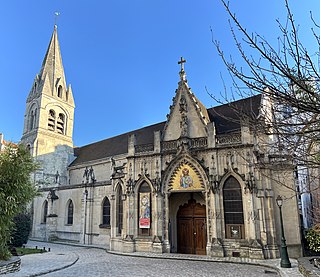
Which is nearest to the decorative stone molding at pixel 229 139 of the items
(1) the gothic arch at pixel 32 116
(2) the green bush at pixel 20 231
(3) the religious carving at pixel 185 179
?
(3) the religious carving at pixel 185 179

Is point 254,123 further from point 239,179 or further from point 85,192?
point 85,192

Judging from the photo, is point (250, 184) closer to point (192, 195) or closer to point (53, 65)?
point (192, 195)

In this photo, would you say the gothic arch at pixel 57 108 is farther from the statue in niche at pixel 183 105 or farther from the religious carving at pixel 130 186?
the statue in niche at pixel 183 105

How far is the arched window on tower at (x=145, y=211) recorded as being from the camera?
17375 mm

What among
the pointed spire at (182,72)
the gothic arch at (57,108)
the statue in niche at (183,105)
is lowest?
the statue in niche at (183,105)

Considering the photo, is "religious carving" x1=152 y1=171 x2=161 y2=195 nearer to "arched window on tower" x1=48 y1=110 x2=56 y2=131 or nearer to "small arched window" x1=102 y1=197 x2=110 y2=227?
"small arched window" x1=102 y1=197 x2=110 y2=227

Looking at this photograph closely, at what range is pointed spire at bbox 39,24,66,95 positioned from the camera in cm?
3909

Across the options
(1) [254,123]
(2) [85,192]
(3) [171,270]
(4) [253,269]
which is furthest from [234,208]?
(2) [85,192]

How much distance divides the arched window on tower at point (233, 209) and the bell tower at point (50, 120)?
2290 cm

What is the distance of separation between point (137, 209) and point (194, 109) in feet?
24.5

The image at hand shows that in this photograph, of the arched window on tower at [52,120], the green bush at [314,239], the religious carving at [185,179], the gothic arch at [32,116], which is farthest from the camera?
the arched window on tower at [52,120]

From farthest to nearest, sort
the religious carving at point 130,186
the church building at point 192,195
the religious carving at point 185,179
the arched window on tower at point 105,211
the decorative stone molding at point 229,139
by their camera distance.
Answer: the arched window on tower at point 105,211 < the religious carving at point 130,186 < the religious carving at point 185,179 < the decorative stone molding at point 229,139 < the church building at point 192,195

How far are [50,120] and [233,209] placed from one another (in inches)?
1166

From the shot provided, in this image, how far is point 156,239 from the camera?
16.6 metres
